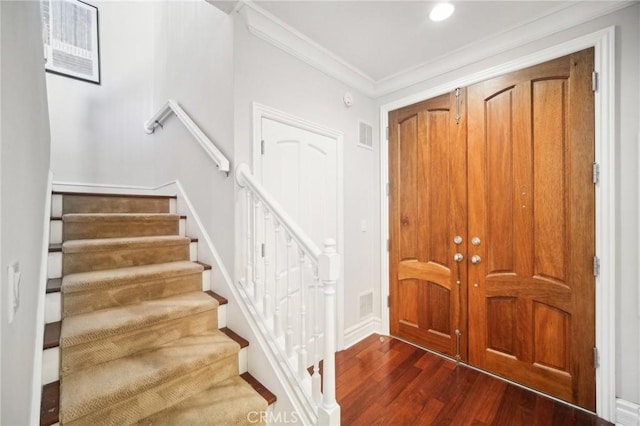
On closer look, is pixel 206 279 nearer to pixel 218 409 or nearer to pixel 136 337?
pixel 136 337

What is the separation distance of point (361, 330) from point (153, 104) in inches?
141

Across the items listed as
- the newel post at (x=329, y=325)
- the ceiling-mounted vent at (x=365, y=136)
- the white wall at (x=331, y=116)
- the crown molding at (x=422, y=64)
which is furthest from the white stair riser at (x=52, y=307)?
the ceiling-mounted vent at (x=365, y=136)

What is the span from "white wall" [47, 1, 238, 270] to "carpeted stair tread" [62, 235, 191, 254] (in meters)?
0.30

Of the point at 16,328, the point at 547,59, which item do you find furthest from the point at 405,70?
the point at 16,328

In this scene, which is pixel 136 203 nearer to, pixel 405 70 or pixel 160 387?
pixel 160 387

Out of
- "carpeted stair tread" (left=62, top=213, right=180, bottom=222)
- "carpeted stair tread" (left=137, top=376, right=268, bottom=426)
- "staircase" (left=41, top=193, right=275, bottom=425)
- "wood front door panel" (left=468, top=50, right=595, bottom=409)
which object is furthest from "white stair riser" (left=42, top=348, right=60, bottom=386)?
"wood front door panel" (left=468, top=50, right=595, bottom=409)

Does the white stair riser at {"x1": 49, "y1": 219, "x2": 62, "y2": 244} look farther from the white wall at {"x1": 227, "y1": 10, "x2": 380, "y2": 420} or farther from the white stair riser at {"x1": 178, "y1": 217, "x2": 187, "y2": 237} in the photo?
the white wall at {"x1": 227, "y1": 10, "x2": 380, "y2": 420}

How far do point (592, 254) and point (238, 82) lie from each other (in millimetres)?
2571

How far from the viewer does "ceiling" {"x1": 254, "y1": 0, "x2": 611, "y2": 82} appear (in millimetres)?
1740

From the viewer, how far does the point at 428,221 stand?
2414 mm

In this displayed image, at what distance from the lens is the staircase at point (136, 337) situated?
3.89ft

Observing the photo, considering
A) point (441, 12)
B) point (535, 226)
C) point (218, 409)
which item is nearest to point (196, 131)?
point (218, 409)

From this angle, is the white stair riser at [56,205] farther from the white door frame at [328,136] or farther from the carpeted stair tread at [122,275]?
the white door frame at [328,136]

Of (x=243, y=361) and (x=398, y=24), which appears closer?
(x=243, y=361)
